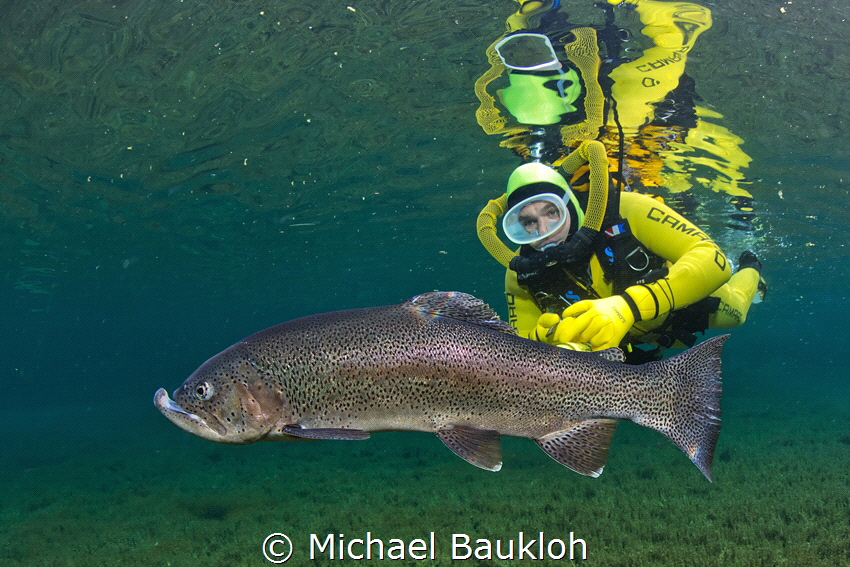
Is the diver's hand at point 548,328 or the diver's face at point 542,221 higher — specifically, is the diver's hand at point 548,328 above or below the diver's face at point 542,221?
above

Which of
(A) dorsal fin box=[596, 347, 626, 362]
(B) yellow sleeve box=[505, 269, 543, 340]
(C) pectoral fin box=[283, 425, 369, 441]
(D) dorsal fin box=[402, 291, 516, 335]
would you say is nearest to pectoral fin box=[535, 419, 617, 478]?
(A) dorsal fin box=[596, 347, 626, 362]

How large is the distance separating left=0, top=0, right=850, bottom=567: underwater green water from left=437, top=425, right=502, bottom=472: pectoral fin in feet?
19.4

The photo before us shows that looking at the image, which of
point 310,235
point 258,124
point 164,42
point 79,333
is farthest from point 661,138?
point 79,333

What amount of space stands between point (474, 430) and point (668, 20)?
916 centimetres

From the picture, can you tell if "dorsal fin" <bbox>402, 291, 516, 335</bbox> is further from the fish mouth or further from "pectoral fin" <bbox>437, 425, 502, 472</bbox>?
the fish mouth

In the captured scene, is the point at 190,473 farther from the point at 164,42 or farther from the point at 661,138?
the point at 661,138

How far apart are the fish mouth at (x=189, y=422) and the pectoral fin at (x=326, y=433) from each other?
0.39m

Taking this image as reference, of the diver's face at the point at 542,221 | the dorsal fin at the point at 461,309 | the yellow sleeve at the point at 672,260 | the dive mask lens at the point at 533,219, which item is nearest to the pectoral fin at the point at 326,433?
the dorsal fin at the point at 461,309

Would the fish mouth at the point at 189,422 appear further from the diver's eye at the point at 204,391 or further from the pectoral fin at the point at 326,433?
the pectoral fin at the point at 326,433

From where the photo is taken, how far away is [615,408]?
337 centimetres

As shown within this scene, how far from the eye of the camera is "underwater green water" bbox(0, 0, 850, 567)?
9.63 meters

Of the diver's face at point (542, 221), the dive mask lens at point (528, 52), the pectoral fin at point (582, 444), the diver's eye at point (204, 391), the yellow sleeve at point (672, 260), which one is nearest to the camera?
the diver's eye at point (204, 391)

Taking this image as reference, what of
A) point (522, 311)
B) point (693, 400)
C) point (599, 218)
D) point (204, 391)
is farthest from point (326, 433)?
point (522, 311)

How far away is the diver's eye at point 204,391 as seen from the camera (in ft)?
10.1
